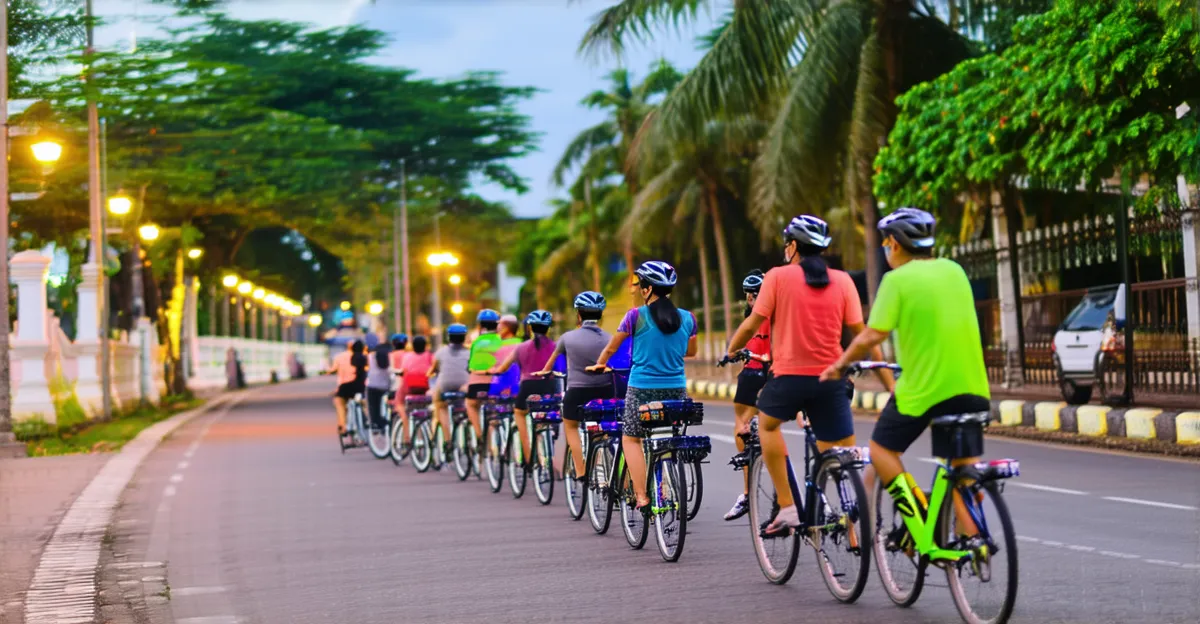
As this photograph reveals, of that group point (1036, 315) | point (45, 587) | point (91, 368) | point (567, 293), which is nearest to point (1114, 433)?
point (1036, 315)

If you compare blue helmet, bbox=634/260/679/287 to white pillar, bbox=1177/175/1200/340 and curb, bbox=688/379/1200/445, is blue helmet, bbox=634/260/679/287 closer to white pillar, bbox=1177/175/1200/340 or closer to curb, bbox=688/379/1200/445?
curb, bbox=688/379/1200/445

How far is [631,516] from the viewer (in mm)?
11344

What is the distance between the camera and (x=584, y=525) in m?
13.0

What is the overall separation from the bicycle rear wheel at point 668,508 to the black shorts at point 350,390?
12920mm

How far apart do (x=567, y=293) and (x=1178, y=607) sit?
70914 millimetres

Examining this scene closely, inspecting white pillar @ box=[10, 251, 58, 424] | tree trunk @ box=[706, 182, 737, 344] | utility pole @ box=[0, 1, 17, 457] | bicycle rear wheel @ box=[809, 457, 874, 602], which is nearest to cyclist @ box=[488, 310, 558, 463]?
bicycle rear wheel @ box=[809, 457, 874, 602]

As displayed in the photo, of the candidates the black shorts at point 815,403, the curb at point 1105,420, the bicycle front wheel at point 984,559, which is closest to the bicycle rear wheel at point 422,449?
the curb at point 1105,420

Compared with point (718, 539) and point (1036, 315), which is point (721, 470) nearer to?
point (718, 539)

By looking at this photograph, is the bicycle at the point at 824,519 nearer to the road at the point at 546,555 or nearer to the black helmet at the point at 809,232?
the road at the point at 546,555

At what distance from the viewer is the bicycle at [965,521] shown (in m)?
7.13

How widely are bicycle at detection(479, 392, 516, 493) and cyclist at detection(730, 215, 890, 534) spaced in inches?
276

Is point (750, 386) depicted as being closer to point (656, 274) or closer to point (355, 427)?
point (656, 274)

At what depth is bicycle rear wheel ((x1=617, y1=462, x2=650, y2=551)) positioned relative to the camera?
36.5 feet

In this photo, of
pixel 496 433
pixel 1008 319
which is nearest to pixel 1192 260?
pixel 1008 319
